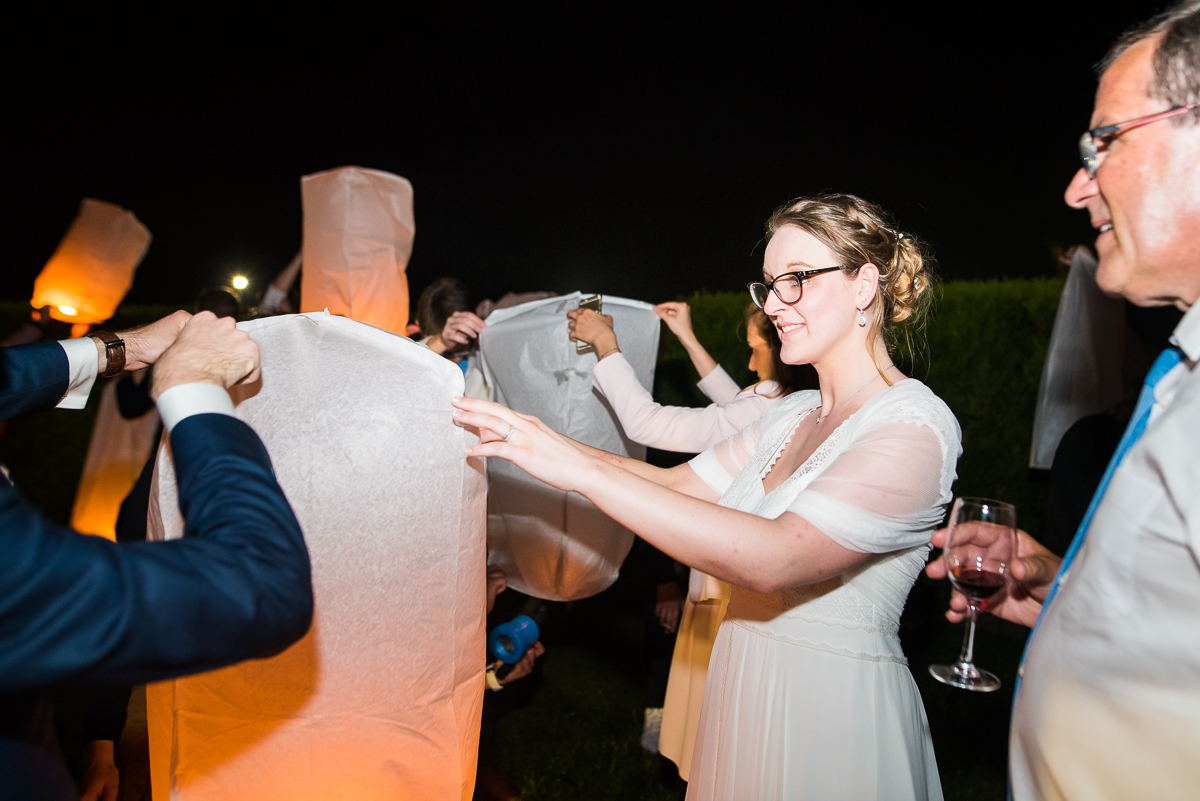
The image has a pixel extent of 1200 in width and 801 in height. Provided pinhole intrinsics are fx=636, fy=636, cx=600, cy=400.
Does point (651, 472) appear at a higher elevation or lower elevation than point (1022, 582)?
higher

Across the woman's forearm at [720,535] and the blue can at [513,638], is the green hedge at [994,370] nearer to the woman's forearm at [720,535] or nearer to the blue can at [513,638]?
the blue can at [513,638]

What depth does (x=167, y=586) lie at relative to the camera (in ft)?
2.53

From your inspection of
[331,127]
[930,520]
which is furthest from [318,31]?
[930,520]

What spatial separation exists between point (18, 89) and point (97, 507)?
7.68m

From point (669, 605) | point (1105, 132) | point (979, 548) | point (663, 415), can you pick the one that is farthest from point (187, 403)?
point (669, 605)

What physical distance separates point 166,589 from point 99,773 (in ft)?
5.62

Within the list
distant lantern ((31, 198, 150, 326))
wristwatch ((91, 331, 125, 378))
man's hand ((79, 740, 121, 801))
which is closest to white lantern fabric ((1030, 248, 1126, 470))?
wristwatch ((91, 331, 125, 378))

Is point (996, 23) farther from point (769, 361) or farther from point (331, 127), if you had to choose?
point (331, 127)

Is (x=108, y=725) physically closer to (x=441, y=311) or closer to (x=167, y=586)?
(x=167, y=586)

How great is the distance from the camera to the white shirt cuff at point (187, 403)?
3.31ft

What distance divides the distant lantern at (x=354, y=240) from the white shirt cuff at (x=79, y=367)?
66.6 inches

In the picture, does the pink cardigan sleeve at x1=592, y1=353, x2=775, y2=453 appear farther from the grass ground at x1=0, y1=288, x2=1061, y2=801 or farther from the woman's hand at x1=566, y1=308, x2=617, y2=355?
the grass ground at x1=0, y1=288, x2=1061, y2=801

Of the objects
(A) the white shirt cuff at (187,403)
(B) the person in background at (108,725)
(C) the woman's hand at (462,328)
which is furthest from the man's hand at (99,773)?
(C) the woman's hand at (462,328)

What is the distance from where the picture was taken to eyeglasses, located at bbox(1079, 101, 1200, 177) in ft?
3.12
